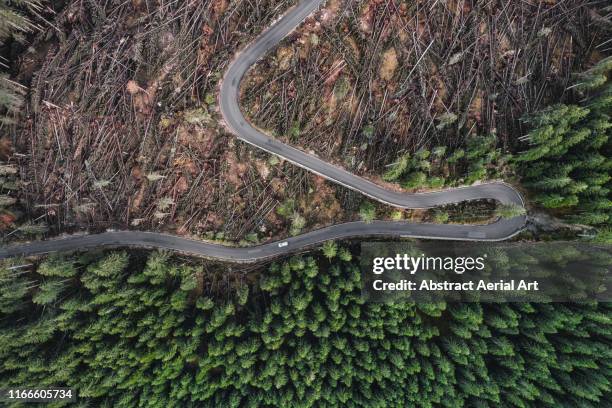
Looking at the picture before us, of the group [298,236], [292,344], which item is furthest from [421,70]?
[292,344]

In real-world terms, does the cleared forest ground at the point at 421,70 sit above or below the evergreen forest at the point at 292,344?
above

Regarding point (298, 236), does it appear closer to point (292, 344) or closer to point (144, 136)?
point (292, 344)

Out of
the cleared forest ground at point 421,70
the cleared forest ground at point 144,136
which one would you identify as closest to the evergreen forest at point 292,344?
the cleared forest ground at point 144,136

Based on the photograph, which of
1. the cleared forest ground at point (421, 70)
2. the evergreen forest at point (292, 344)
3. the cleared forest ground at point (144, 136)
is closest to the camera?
the evergreen forest at point (292, 344)

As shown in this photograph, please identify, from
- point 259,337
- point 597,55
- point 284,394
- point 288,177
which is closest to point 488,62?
point 597,55

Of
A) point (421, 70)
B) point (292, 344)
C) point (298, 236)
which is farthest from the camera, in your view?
point (298, 236)

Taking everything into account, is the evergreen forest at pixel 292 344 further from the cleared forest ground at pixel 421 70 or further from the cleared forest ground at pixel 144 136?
the cleared forest ground at pixel 421 70

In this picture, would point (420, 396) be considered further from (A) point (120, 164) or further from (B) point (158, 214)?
(A) point (120, 164)

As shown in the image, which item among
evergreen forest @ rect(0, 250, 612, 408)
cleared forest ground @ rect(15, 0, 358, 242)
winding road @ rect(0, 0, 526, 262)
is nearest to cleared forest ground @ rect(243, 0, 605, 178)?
winding road @ rect(0, 0, 526, 262)

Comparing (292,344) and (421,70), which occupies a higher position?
(421,70)
